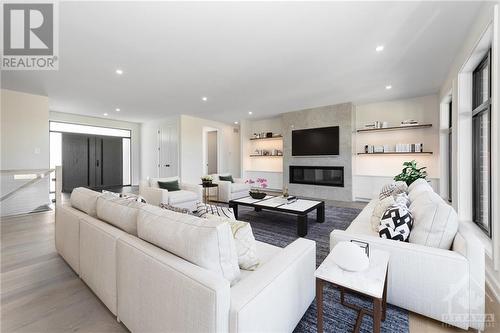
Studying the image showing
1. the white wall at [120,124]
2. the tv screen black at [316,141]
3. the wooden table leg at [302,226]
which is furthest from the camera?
the white wall at [120,124]

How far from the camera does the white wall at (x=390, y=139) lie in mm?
4906

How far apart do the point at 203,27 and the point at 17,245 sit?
3556 millimetres

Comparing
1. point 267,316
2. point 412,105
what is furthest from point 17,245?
point 412,105

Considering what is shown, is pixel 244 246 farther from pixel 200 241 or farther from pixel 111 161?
pixel 111 161

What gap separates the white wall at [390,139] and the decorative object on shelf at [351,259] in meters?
4.90

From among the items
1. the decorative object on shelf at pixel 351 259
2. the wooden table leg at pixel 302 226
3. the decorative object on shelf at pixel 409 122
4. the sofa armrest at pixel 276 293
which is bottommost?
the wooden table leg at pixel 302 226

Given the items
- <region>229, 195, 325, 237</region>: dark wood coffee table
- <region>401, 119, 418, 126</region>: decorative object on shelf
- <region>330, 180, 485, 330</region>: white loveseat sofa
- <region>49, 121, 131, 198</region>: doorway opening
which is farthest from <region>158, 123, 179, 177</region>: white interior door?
<region>330, 180, 485, 330</region>: white loveseat sofa

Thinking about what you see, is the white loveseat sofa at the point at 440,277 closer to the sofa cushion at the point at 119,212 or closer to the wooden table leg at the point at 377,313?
the wooden table leg at the point at 377,313

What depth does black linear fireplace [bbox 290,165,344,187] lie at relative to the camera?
5738 millimetres

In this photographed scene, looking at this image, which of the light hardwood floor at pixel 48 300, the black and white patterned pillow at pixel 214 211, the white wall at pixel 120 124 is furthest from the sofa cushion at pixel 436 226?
the white wall at pixel 120 124

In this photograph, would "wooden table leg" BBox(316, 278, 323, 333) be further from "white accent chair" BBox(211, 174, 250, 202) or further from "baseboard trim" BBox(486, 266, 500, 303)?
"white accent chair" BBox(211, 174, 250, 202)

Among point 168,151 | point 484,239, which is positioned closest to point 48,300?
point 484,239

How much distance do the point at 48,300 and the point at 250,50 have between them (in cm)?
327

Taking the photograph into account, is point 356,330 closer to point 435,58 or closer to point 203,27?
point 203,27
